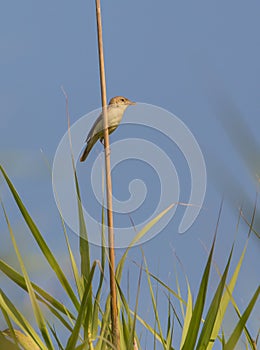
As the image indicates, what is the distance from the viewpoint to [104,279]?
7.77ft

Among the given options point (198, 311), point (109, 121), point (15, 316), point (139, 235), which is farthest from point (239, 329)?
point (109, 121)

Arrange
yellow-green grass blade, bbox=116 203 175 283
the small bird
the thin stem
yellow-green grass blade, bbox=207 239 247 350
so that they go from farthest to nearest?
the small bird → the thin stem → yellow-green grass blade, bbox=207 239 247 350 → yellow-green grass blade, bbox=116 203 175 283

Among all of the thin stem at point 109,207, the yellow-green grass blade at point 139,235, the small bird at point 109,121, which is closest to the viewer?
the yellow-green grass blade at point 139,235

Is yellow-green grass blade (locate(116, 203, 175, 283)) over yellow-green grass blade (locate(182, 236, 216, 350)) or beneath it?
over

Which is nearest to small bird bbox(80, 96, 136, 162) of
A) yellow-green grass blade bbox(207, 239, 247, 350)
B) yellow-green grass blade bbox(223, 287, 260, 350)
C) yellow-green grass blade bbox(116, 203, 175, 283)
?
yellow-green grass blade bbox(116, 203, 175, 283)

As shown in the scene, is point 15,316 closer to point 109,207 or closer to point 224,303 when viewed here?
point 109,207

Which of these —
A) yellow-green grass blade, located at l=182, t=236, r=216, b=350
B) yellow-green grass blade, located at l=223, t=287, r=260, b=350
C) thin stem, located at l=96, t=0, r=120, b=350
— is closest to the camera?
yellow-green grass blade, located at l=223, t=287, r=260, b=350

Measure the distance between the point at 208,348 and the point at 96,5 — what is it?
1.36m

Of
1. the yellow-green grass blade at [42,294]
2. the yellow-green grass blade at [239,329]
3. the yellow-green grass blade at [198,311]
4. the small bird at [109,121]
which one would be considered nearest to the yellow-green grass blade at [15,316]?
the yellow-green grass blade at [42,294]

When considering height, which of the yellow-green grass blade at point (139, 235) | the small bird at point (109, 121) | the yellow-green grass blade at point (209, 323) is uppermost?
the small bird at point (109, 121)

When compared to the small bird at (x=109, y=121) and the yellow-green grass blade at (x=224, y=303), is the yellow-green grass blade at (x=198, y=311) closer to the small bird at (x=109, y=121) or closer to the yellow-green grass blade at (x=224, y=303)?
the yellow-green grass blade at (x=224, y=303)

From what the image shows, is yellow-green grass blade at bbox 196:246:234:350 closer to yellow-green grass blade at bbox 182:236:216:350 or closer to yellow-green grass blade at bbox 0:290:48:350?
yellow-green grass blade at bbox 182:236:216:350

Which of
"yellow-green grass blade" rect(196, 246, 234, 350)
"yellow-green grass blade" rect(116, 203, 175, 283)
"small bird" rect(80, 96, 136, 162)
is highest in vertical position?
"small bird" rect(80, 96, 136, 162)

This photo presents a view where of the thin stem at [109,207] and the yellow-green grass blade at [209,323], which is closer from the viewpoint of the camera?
the yellow-green grass blade at [209,323]
